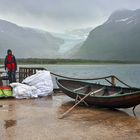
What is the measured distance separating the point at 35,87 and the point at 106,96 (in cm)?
383

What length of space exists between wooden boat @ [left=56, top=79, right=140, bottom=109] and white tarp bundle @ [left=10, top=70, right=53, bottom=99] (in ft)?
2.04

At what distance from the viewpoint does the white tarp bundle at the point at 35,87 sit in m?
13.4

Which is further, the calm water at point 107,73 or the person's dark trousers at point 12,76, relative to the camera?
the calm water at point 107,73

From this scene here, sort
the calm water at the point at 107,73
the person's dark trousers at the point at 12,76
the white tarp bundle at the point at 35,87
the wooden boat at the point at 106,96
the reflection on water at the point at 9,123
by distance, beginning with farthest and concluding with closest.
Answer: the calm water at the point at 107,73
the person's dark trousers at the point at 12,76
the white tarp bundle at the point at 35,87
the wooden boat at the point at 106,96
the reflection on water at the point at 9,123

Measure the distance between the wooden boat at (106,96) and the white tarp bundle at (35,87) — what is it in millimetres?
623

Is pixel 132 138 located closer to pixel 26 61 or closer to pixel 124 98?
pixel 124 98

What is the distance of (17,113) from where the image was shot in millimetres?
10312

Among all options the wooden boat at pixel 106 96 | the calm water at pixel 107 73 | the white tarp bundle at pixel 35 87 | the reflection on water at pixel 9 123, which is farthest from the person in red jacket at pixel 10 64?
the calm water at pixel 107 73

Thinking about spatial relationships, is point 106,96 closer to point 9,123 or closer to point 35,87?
point 9,123

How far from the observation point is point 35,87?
1398cm

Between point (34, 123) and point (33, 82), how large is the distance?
5.21m

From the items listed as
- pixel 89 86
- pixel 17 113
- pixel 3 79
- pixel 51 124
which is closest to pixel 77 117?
pixel 51 124

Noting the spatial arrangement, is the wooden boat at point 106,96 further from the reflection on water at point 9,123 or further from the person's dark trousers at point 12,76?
the reflection on water at point 9,123

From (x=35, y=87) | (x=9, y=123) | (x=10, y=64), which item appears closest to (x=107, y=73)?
(x=10, y=64)
